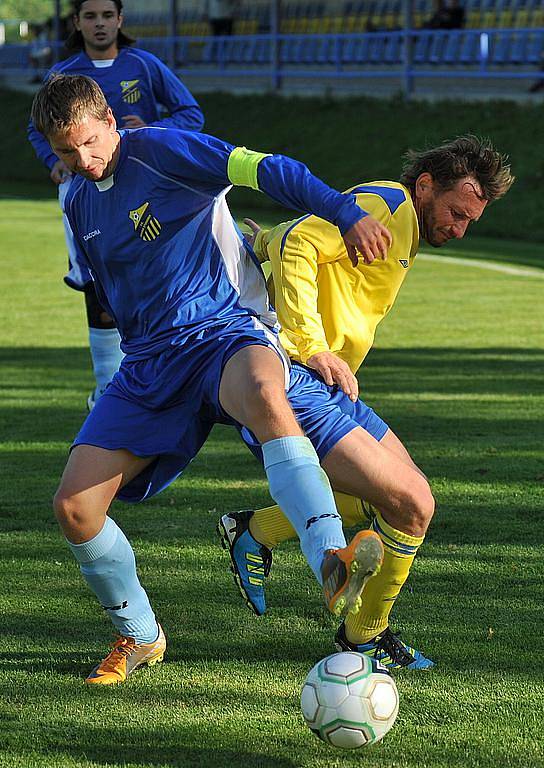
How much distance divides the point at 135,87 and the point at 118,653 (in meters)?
4.58

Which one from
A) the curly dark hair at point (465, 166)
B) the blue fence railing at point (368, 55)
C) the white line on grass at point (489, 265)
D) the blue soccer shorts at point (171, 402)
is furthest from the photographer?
the blue fence railing at point (368, 55)

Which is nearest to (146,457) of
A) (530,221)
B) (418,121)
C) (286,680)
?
(286,680)

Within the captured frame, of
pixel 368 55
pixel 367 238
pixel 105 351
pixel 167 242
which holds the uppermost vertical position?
pixel 367 238

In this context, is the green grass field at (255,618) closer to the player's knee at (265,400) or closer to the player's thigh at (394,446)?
the player's thigh at (394,446)

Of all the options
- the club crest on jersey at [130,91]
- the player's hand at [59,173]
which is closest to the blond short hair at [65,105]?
the player's hand at [59,173]

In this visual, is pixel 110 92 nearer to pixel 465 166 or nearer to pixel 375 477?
pixel 465 166

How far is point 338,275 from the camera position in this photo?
13.5 feet

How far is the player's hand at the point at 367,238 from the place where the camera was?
3.38m

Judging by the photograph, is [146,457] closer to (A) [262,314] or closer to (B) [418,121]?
(A) [262,314]

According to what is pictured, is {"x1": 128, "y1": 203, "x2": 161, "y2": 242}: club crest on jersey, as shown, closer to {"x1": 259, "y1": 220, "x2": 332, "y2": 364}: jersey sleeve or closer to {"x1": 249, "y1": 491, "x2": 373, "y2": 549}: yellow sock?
{"x1": 259, "y1": 220, "x2": 332, "y2": 364}: jersey sleeve

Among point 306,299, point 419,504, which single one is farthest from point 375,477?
point 306,299

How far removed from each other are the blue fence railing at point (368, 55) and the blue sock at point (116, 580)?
20.7m

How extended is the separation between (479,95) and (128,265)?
2286 cm

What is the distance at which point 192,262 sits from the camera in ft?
12.9
